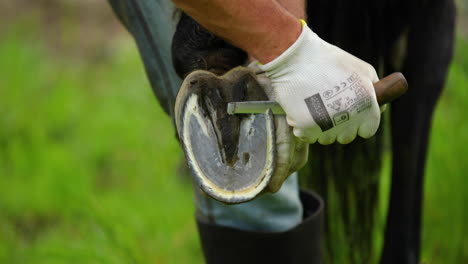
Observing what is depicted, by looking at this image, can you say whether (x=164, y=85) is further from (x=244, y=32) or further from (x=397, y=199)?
(x=397, y=199)

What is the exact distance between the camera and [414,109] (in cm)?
117

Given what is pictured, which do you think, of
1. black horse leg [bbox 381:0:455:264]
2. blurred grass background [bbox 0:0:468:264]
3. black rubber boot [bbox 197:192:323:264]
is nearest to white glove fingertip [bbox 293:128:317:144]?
black rubber boot [bbox 197:192:323:264]

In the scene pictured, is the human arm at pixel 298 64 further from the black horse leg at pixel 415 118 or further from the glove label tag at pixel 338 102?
the black horse leg at pixel 415 118

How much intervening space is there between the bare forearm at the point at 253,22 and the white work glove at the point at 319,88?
0.01 m

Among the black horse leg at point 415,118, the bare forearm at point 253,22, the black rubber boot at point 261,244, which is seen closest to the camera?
the bare forearm at point 253,22

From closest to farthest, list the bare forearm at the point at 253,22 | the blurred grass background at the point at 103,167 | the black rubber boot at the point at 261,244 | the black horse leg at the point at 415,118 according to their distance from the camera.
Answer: the bare forearm at the point at 253,22 → the black rubber boot at the point at 261,244 → the black horse leg at the point at 415,118 → the blurred grass background at the point at 103,167

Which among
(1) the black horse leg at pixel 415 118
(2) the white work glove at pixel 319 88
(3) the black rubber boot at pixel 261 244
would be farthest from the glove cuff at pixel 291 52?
(1) the black horse leg at pixel 415 118

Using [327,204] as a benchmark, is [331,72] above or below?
above

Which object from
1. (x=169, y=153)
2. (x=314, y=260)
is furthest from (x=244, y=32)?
(x=169, y=153)

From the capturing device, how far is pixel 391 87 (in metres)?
0.77

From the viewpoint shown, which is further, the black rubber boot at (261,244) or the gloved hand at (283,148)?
the black rubber boot at (261,244)

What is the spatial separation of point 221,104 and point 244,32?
4.4 inches

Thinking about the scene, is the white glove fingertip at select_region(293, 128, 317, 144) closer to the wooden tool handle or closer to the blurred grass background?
the wooden tool handle

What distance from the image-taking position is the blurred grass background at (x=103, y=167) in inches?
59.8
